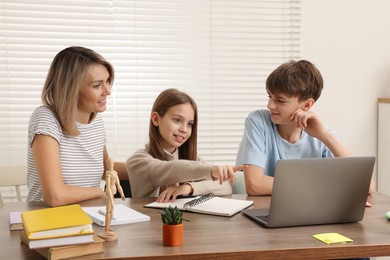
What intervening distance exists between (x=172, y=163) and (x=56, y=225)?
2.47 feet

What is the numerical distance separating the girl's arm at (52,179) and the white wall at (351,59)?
6.95ft

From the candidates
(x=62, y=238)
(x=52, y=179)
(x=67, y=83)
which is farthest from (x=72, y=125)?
(x=62, y=238)

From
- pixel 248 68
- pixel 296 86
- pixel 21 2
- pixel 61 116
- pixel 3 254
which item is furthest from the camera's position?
pixel 248 68

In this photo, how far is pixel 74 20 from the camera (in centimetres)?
329

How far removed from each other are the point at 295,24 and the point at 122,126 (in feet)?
4.45

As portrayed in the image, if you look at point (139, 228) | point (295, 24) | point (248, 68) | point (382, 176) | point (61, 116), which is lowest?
point (382, 176)

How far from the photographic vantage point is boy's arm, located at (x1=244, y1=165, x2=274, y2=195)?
208cm

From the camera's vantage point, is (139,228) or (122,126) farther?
(122,126)

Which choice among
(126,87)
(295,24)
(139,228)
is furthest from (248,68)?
(139,228)

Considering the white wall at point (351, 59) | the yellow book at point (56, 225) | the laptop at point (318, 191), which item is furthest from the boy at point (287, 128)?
the white wall at point (351, 59)

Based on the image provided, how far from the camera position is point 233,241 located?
145 cm

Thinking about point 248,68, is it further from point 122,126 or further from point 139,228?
point 139,228

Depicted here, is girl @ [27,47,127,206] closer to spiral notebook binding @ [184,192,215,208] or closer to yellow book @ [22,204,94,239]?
spiral notebook binding @ [184,192,215,208]

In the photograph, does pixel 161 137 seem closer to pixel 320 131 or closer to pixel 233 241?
pixel 320 131
